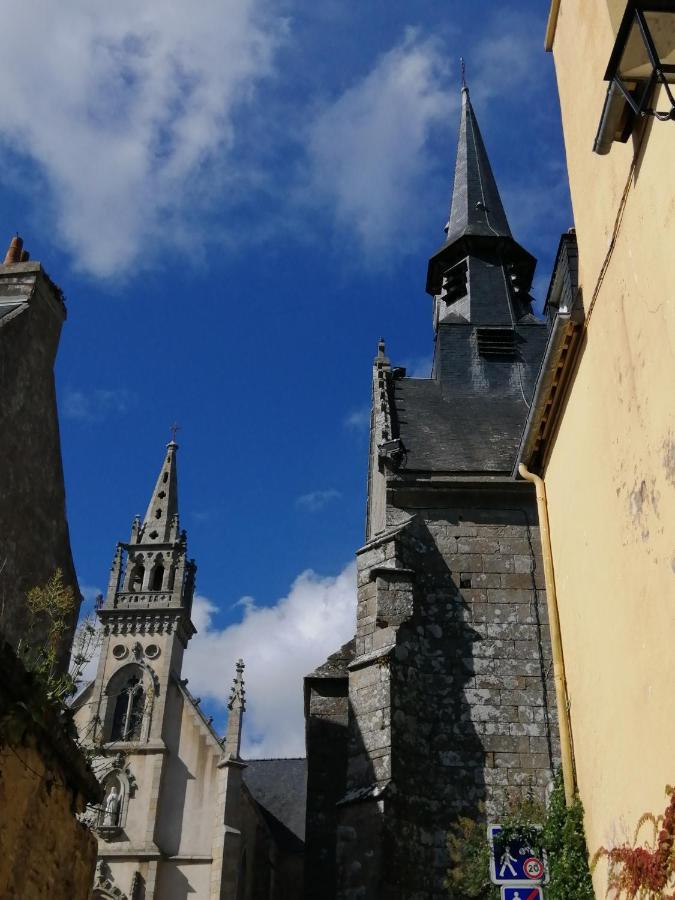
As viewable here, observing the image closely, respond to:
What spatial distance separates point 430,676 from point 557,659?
9.40 feet

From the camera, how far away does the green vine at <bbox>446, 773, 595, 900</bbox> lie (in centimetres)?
619

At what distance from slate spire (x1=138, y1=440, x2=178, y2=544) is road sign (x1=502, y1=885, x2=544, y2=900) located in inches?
985

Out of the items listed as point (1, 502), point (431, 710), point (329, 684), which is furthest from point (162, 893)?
point (1, 502)

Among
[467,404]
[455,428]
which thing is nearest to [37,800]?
[455,428]

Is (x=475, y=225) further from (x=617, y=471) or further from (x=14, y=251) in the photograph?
(x=617, y=471)

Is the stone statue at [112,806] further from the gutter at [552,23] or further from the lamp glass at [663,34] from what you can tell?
the lamp glass at [663,34]

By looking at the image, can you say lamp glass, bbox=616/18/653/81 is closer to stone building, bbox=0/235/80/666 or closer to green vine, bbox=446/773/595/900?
green vine, bbox=446/773/595/900

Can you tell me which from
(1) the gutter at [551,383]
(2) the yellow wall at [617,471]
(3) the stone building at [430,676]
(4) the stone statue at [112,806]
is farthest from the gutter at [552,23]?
(4) the stone statue at [112,806]

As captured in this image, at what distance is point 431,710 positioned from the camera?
30.6 ft

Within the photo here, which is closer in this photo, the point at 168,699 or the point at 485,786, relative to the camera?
the point at 485,786

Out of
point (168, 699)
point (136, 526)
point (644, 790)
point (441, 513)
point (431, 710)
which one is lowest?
point (644, 790)

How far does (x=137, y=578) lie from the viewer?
2956 cm

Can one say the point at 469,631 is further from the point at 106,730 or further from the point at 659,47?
the point at 106,730

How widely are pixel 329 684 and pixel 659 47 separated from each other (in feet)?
27.0
